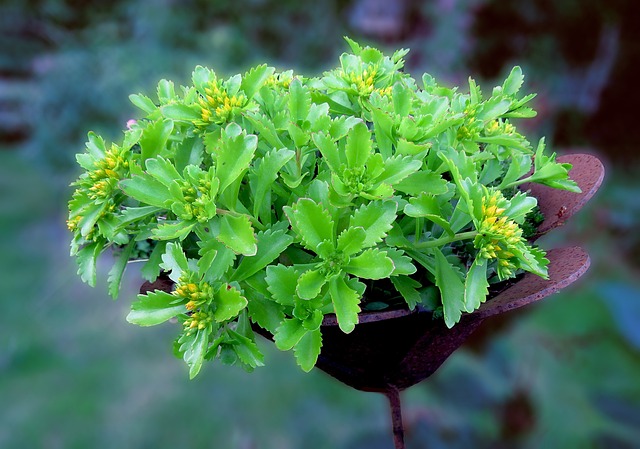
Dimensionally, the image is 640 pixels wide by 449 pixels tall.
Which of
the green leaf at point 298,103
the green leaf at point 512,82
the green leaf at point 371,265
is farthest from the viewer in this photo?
the green leaf at point 512,82

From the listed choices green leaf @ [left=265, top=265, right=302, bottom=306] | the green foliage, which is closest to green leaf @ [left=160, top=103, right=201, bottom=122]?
the green foliage

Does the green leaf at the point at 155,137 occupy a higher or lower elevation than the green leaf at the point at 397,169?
lower

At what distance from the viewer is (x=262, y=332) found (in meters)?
0.78

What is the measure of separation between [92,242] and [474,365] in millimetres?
1724

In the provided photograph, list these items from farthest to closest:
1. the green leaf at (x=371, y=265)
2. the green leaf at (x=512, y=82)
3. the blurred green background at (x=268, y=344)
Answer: the blurred green background at (x=268, y=344)
the green leaf at (x=512, y=82)
the green leaf at (x=371, y=265)

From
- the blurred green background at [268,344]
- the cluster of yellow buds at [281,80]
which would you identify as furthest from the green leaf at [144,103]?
the blurred green background at [268,344]

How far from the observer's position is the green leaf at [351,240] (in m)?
0.62

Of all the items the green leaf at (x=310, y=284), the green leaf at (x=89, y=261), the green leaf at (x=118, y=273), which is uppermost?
the green leaf at (x=310, y=284)

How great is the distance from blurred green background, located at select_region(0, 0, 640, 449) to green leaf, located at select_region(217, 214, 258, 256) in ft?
4.33

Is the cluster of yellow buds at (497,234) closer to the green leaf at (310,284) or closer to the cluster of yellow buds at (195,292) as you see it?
the green leaf at (310,284)

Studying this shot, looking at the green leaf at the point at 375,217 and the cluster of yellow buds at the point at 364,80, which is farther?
the cluster of yellow buds at the point at 364,80

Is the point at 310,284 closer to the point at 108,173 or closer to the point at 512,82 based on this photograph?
the point at 108,173

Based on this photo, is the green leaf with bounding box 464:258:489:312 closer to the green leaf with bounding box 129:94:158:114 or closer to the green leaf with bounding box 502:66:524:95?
the green leaf with bounding box 502:66:524:95

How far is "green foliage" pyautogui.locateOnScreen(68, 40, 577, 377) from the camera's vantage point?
63 centimetres
